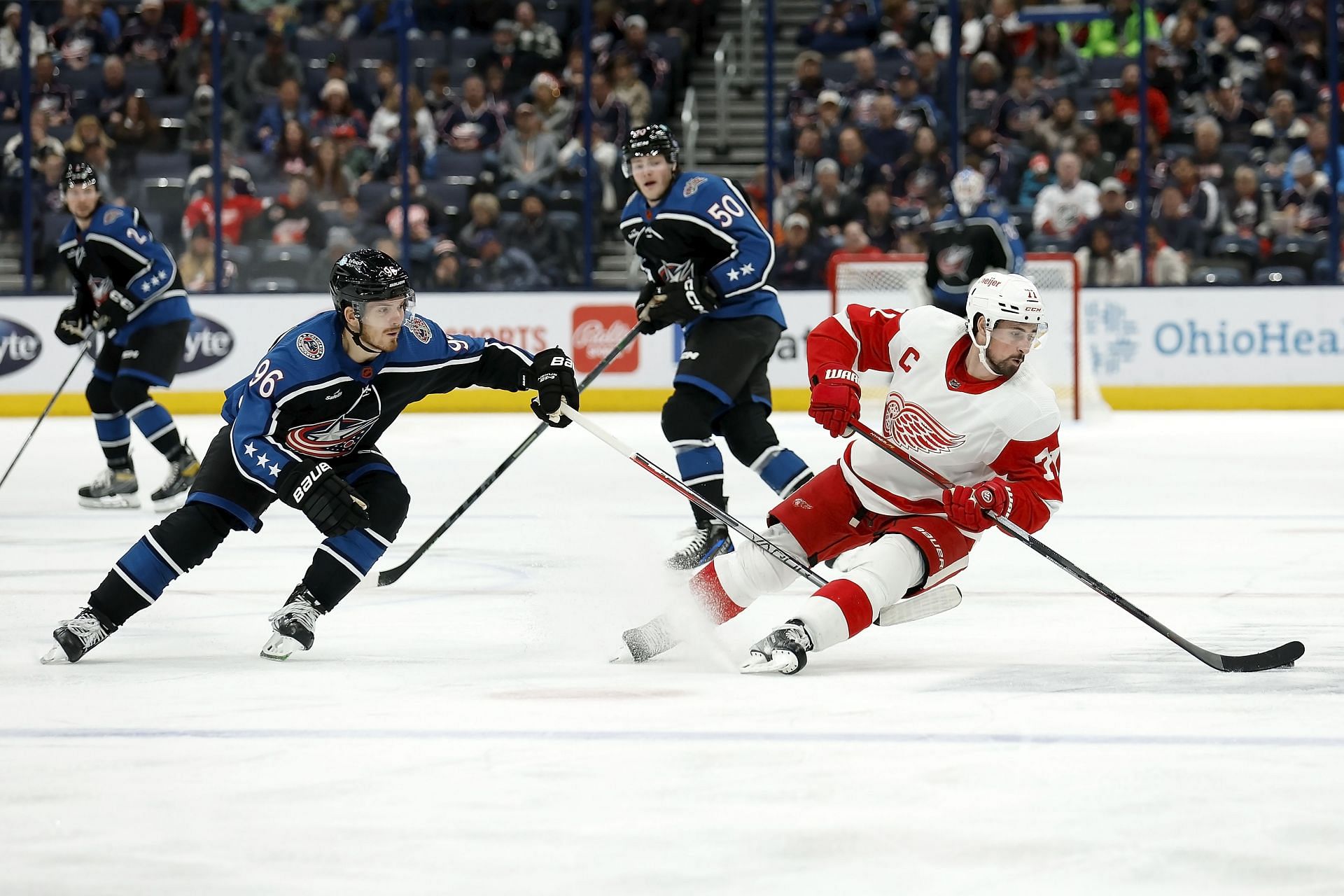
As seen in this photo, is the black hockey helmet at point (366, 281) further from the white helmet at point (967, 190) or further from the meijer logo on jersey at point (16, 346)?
the meijer logo on jersey at point (16, 346)

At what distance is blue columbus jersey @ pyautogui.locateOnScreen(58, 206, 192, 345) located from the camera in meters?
6.16

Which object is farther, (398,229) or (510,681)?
(398,229)

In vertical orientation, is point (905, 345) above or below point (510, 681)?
above

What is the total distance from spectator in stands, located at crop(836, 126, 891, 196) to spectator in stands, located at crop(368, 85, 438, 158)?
2.44 metres

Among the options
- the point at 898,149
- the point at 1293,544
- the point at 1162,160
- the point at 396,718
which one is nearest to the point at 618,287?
the point at 898,149

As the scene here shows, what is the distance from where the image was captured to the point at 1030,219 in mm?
10289

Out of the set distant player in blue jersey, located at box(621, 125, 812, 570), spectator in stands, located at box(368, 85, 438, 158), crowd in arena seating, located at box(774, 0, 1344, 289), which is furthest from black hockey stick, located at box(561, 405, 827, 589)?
spectator in stands, located at box(368, 85, 438, 158)

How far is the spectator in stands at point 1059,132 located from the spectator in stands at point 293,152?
13.7 ft

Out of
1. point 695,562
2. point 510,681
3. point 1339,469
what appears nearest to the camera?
point 510,681

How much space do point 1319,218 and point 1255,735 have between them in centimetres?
790

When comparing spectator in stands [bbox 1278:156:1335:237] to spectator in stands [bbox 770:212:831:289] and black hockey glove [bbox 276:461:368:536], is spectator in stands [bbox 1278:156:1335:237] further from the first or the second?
black hockey glove [bbox 276:461:368:536]

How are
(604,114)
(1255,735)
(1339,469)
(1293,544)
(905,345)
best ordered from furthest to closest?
(604,114), (1339,469), (1293,544), (905,345), (1255,735)

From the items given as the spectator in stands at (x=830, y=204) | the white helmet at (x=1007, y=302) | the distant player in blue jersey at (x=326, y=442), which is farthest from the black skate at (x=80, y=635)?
the spectator in stands at (x=830, y=204)

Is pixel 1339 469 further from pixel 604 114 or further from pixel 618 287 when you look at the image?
pixel 604 114
